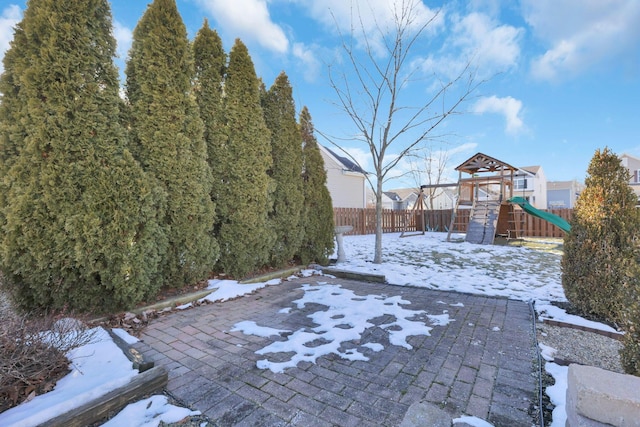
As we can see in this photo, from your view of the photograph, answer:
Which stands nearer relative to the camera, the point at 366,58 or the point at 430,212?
the point at 366,58

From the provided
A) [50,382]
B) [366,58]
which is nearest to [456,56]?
[366,58]

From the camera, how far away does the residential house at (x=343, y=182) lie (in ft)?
55.1

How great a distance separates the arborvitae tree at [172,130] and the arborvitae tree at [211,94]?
427 millimetres

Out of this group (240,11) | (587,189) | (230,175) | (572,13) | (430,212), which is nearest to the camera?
(587,189)

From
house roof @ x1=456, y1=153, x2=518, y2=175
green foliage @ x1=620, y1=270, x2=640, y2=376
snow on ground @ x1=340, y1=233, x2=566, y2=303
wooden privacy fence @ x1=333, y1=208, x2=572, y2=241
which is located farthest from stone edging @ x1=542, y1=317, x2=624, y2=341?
house roof @ x1=456, y1=153, x2=518, y2=175

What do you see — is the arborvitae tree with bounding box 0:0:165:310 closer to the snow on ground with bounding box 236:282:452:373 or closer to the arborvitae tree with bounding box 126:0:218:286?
the arborvitae tree with bounding box 126:0:218:286

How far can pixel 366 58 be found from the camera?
6613 mm

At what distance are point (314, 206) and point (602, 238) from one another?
14.3ft

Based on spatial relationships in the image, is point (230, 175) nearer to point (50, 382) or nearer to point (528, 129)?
point (50, 382)

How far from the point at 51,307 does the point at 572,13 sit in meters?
10.8

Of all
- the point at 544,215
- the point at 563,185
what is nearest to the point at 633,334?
the point at 544,215

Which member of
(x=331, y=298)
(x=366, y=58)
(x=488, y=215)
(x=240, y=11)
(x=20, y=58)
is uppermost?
(x=240, y=11)

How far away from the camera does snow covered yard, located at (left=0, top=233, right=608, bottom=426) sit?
1633 millimetres

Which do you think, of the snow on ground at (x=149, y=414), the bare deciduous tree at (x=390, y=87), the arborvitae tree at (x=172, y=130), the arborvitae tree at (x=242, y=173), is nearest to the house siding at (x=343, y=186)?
the bare deciduous tree at (x=390, y=87)
